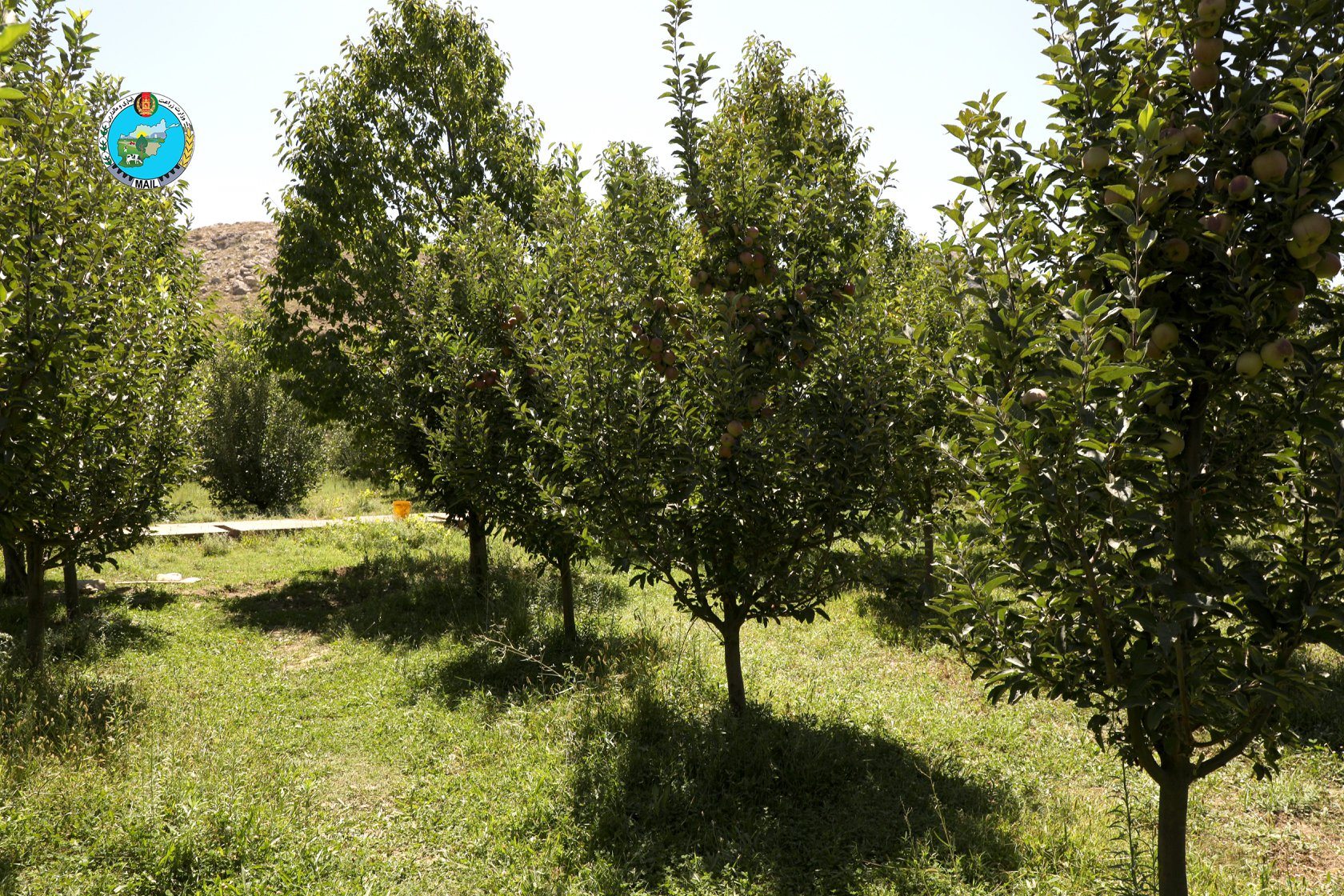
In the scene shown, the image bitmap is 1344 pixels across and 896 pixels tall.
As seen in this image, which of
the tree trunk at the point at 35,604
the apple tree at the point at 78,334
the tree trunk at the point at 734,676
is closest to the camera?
the apple tree at the point at 78,334

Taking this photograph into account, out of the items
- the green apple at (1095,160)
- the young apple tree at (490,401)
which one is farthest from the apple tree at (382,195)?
the green apple at (1095,160)

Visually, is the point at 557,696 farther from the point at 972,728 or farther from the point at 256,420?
the point at 256,420

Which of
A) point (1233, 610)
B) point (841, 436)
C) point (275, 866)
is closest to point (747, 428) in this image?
point (841, 436)

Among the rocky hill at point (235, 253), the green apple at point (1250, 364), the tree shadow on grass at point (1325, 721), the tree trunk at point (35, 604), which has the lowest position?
the tree shadow on grass at point (1325, 721)

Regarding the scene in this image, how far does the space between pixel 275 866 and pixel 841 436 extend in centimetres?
416

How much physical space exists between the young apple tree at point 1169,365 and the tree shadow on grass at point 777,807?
74.7 inches

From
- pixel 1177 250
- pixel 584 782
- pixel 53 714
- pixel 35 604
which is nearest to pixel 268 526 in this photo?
pixel 35 604

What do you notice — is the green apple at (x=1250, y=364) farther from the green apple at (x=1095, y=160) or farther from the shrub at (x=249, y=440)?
the shrub at (x=249, y=440)

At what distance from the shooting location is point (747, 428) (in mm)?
5469

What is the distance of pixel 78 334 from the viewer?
17.2 feet

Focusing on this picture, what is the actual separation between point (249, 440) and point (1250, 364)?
22248 mm

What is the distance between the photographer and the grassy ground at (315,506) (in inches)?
810

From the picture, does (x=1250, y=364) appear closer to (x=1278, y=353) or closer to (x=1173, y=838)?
(x=1278, y=353)

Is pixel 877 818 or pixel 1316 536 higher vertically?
pixel 1316 536
